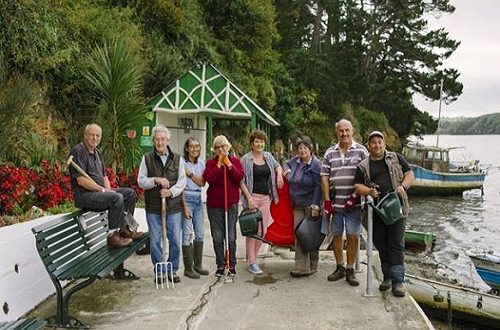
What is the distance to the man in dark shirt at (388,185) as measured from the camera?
4750 millimetres

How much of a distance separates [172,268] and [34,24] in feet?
20.4

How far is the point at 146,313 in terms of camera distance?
429 cm

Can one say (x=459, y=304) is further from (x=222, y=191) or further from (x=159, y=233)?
(x=159, y=233)

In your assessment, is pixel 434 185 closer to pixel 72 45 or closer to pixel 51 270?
pixel 72 45

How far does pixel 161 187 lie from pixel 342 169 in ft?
6.46

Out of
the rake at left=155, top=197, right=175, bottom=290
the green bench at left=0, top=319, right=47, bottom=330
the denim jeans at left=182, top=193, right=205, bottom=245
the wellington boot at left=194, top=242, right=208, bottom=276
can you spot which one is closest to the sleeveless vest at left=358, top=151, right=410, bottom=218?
the denim jeans at left=182, top=193, right=205, bottom=245

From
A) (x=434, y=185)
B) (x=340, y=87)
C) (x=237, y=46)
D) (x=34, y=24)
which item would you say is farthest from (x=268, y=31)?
(x=434, y=185)

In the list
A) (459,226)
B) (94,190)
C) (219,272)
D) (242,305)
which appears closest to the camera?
(242,305)

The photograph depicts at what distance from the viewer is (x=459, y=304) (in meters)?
9.84

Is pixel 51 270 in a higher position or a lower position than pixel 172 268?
higher

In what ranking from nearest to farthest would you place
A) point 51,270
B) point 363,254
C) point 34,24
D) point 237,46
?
point 51,270 → point 363,254 → point 34,24 → point 237,46

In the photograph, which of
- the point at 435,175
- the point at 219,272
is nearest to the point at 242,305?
the point at 219,272

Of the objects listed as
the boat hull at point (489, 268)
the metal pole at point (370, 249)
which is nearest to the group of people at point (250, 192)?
the metal pole at point (370, 249)

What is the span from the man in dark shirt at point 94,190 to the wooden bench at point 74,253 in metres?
0.12
